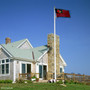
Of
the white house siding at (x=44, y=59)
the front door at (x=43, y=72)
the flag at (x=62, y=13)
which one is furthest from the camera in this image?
the white house siding at (x=44, y=59)

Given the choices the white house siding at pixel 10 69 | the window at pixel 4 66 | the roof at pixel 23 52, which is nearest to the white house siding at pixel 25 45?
the roof at pixel 23 52

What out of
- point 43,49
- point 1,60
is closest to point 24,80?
point 1,60

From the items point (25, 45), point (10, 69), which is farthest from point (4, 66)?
point (25, 45)

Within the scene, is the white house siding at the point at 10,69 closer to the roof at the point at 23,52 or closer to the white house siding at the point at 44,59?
the roof at the point at 23,52

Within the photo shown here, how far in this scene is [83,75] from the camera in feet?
85.2

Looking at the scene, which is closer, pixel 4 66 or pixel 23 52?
pixel 4 66

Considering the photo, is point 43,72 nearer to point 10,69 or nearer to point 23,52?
point 23,52

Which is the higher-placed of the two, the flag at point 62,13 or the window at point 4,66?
the flag at point 62,13

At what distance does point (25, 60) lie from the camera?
87.2 ft

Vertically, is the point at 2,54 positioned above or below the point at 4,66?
above

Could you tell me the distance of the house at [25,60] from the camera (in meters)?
25.5

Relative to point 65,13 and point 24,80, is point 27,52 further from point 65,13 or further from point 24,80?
point 65,13

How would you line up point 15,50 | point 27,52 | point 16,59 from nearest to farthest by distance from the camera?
point 16,59 < point 15,50 < point 27,52

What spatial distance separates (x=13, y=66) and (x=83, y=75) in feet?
30.5
